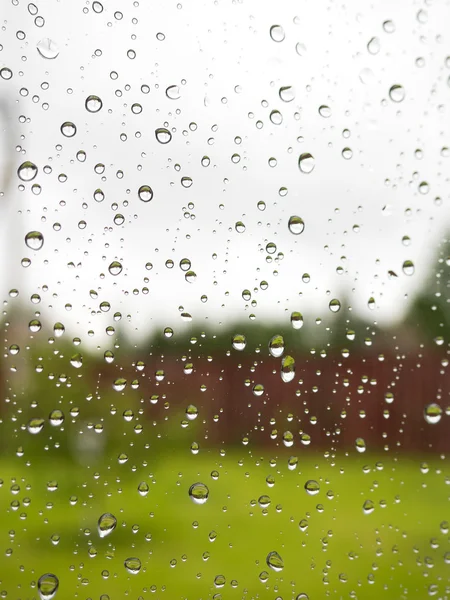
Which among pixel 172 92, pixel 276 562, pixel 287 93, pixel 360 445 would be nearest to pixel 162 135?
pixel 172 92

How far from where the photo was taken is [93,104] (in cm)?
68

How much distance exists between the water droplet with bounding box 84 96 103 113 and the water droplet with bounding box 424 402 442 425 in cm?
62

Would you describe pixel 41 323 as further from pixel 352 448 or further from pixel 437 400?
pixel 437 400

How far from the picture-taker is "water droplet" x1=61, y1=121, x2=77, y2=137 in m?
0.67

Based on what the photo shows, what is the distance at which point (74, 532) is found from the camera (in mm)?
678

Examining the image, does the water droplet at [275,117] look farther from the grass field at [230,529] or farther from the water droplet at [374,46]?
the grass field at [230,529]

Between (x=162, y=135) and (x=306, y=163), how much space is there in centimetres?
21

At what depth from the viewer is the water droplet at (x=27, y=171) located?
2.19ft

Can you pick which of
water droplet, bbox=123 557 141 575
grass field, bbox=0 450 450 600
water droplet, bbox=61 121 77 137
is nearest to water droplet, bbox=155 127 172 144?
water droplet, bbox=61 121 77 137

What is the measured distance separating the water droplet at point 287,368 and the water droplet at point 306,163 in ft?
0.88

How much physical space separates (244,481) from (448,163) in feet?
1.73

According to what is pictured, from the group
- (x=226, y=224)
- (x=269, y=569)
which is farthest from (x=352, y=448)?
(x=226, y=224)

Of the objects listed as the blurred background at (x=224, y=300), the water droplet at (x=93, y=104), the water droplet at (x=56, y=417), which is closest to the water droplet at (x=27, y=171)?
the blurred background at (x=224, y=300)

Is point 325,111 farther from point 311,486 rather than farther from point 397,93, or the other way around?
point 311,486
